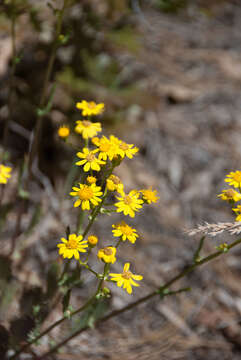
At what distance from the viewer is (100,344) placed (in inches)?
82.6

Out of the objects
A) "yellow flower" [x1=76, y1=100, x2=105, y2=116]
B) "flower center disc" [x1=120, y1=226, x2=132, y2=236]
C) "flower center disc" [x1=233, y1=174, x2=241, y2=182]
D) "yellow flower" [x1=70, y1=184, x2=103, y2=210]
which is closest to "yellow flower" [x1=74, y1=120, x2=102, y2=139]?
"yellow flower" [x1=76, y1=100, x2=105, y2=116]

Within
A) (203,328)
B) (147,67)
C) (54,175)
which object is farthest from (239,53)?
(203,328)

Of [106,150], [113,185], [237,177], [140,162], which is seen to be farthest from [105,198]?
[140,162]

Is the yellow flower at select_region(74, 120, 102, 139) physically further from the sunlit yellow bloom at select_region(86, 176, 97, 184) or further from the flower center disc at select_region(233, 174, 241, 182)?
the flower center disc at select_region(233, 174, 241, 182)

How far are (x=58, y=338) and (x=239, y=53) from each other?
435cm

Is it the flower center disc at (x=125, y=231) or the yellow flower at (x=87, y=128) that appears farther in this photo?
the yellow flower at (x=87, y=128)

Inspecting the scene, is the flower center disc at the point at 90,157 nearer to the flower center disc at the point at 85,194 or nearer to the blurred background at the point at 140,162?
the flower center disc at the point at 85,194

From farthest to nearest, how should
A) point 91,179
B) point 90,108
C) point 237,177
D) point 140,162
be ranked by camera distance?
point 140,162
point 90,108
point 237,177
point 91,179

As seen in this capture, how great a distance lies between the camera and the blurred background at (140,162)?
2.19 metres

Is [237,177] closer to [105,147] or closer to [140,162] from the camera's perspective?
[105,147]

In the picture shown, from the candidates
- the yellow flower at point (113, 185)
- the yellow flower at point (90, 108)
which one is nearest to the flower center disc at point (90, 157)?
the yellow flower at point (113, 185)

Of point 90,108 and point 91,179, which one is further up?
point 90,108

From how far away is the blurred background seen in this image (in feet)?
7.17

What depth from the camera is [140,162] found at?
11.0ft
